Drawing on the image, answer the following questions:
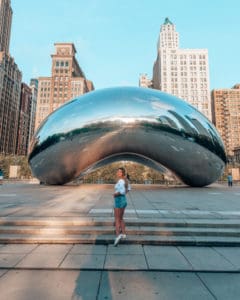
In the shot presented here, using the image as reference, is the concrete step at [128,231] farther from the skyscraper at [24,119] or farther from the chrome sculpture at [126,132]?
the skyscraper at [24,119]

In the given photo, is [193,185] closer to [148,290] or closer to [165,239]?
[165,239]

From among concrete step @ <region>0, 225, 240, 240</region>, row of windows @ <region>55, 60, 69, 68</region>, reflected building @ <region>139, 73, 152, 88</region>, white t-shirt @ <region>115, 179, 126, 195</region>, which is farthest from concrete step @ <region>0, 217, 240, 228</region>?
reflected building @ <region>139, 73, 152, 88</region>

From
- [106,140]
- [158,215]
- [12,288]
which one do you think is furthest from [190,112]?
[12,288]

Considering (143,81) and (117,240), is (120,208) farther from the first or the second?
(143,81)

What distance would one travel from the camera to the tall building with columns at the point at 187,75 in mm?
119369

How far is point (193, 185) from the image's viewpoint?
460 inches

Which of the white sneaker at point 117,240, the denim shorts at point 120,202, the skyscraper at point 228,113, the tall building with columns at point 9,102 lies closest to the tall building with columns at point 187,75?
the skyscraper at point 228,113

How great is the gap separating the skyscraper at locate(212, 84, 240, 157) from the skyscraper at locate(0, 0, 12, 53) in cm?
13471

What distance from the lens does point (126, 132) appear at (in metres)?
8.61

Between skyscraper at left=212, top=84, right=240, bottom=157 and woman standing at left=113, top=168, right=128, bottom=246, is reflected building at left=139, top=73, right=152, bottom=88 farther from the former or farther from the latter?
woman standing at left=113, top=168, right=128, bottom=246

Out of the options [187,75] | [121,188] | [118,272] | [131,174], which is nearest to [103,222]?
[121,188]

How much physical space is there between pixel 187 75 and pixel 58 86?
71.7m

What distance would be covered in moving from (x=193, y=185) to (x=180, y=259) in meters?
9.06

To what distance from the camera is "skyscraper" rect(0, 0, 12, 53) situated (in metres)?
134
